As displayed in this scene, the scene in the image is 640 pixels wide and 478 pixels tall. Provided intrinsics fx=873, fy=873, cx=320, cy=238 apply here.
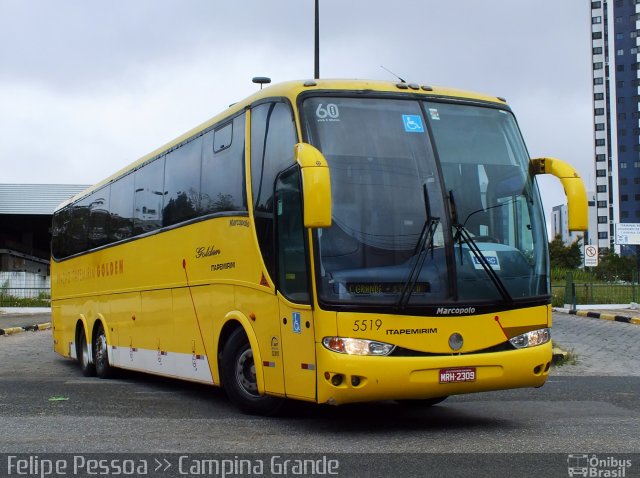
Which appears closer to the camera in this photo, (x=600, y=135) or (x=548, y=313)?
(x=548, y=313)

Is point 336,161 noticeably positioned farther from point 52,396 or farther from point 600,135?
point 600,135

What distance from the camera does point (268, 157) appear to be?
29.1ft

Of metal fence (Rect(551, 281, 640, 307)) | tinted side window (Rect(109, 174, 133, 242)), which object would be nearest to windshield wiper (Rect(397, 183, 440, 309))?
tinted side window (Rect(109, 174, 133, 242))

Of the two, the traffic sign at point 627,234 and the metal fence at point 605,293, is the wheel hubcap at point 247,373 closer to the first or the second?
the metal fence at point 605,293

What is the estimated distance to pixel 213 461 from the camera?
21.6 ft

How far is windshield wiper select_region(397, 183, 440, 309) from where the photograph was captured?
7.70 metres

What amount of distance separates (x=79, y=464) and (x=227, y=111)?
491cm

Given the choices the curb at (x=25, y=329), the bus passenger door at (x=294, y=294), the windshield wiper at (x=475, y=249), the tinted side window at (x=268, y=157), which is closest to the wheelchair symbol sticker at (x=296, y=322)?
the bus passenger door at (x=294, y=294)

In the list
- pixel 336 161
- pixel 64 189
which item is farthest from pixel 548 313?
pixel 64 189

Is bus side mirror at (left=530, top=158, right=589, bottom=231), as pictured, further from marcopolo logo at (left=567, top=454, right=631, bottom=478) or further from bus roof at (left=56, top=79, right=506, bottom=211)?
marcopolo logo at (left=567, top=454, right=631, bottom=478)

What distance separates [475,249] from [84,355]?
10.2 metres

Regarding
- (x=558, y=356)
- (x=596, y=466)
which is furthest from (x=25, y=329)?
(x=596, y=466)

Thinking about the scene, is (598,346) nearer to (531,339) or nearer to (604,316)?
(604,316)

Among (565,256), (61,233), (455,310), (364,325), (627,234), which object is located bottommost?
(364,325)
